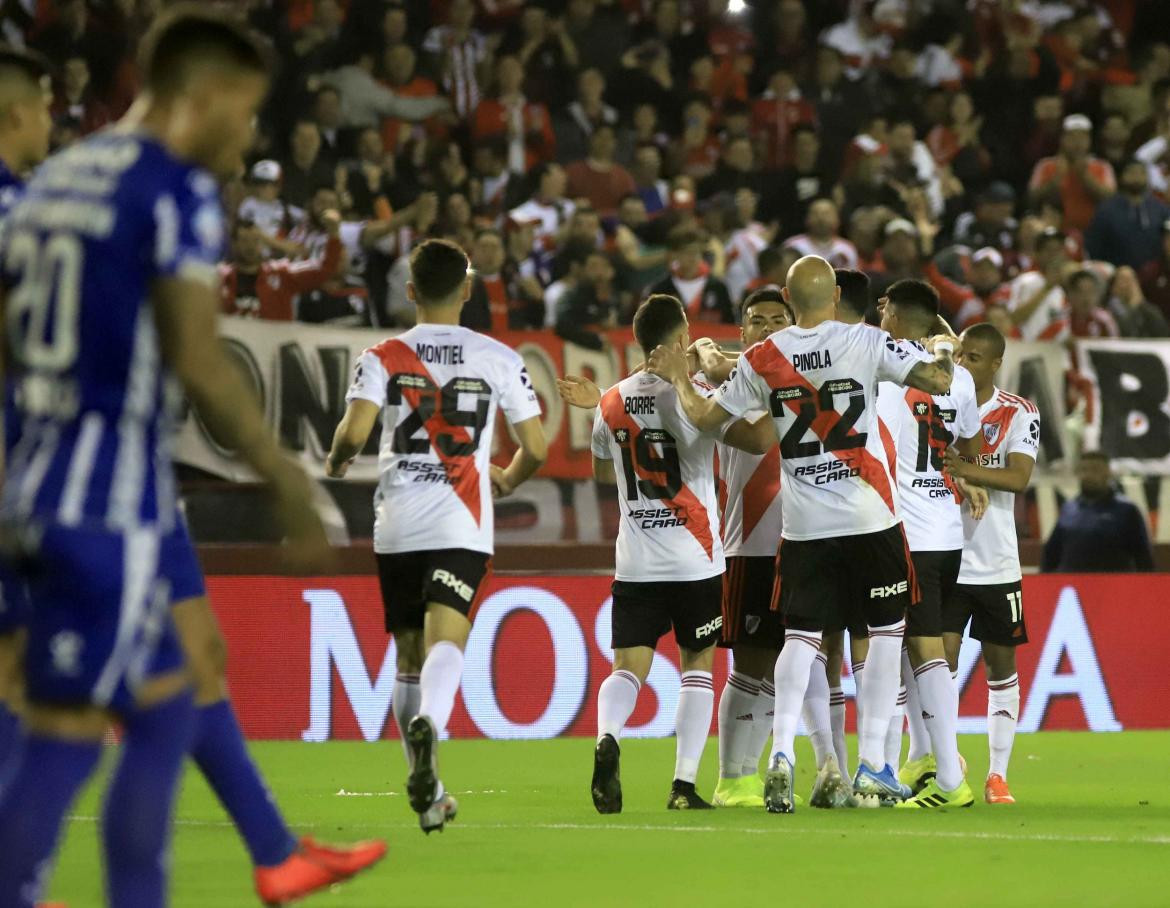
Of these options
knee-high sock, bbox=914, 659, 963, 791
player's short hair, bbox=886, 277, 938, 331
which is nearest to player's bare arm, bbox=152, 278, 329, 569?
knee-high sock, bbox=914, 659, 963, 791

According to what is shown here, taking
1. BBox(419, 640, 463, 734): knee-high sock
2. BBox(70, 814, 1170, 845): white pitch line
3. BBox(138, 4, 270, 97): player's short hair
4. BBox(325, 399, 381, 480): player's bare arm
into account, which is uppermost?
BBox(138, 4, 270, 97): player's short hair

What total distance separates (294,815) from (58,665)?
5148 millimetres

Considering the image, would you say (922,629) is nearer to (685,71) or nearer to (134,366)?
(134,366)

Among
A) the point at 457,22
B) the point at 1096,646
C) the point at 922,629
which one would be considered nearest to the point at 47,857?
the point at 922,629

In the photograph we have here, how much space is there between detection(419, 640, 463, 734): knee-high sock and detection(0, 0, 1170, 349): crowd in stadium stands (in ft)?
24.8

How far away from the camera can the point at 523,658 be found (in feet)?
45.4

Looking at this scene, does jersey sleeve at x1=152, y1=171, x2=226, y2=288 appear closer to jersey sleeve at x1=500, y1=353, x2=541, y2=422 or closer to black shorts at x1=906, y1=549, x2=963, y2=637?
jersey sleeve at x1=500, y1=353, x2=541, y2=422

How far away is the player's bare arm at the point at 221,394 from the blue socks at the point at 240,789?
136 cm

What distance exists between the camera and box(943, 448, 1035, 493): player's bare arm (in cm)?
983

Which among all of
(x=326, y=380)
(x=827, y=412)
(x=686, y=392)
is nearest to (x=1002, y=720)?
(x=827, y=412)

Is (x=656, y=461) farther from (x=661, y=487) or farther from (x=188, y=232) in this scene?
(x=188, y=232)

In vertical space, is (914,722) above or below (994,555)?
below

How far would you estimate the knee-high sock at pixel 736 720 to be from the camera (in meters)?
9.42

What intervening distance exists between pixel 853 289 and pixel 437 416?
2.52 meters
